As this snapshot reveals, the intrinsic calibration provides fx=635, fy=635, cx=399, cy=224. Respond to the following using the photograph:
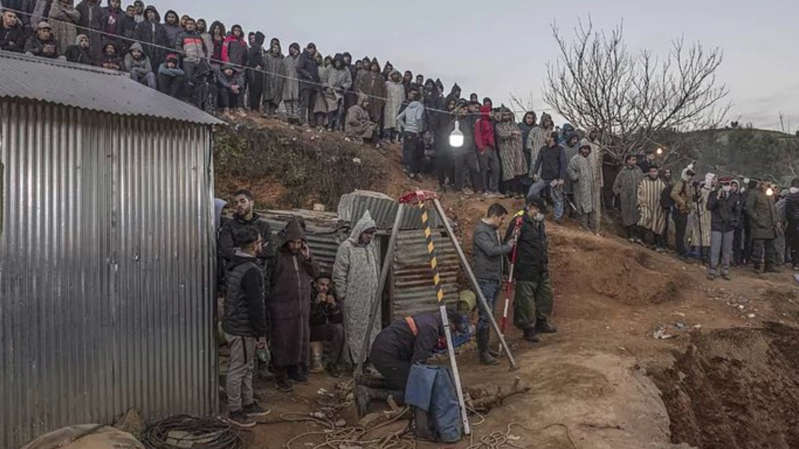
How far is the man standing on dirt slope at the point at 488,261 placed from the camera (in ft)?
27.8

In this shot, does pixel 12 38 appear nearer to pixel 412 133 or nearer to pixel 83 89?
pixel 83 89

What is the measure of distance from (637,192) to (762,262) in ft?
10.8

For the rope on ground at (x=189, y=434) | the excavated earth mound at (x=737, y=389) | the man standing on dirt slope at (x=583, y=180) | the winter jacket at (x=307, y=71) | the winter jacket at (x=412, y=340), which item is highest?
the winter jacket at (x=307, y=71)

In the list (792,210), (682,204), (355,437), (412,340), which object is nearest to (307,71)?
(682,204)

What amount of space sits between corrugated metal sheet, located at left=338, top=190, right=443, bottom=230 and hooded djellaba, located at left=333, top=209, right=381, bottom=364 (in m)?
1.10

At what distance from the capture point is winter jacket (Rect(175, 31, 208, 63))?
1289 cm

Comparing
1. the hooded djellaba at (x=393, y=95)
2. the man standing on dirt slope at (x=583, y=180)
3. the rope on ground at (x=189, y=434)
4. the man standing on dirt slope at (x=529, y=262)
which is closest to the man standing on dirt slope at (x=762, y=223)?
the man standing on dirt slope at (x=583, y=180)

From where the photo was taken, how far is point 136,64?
12125mm

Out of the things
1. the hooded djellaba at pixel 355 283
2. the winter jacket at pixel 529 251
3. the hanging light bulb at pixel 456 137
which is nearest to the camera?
the hooded djellaba at pixel 355 283

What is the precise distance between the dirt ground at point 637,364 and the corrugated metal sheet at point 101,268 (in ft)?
4.10

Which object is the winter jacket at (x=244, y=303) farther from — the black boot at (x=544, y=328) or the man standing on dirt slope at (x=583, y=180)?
the man standing on dirt slope at (x=583, y=180)

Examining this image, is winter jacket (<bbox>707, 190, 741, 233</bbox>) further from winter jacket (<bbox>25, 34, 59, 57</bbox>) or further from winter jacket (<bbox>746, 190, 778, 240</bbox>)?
Answer: winter jacket (<bbox>25, 34, 59, 57</bbox>)

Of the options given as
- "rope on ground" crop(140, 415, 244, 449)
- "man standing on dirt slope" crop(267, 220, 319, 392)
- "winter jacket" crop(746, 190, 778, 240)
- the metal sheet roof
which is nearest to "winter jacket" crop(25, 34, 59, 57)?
the metal sheet roof

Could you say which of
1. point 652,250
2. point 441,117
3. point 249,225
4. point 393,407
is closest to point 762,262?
point 652,250
